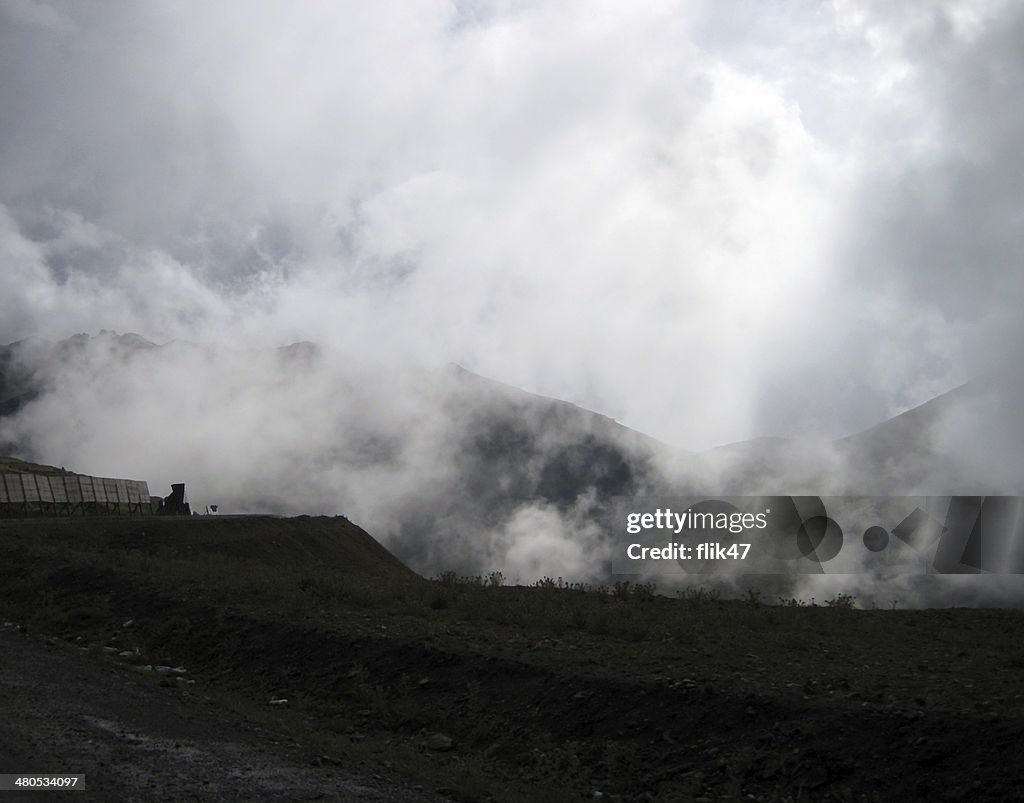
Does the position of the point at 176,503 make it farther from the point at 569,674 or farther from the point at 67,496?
the point at 569,674

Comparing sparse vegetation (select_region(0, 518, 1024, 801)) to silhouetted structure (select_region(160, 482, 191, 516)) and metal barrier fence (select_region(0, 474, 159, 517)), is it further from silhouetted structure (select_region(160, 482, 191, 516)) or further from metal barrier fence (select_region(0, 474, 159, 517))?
silhouetted structure (select_region(160, 482, 191, 516))

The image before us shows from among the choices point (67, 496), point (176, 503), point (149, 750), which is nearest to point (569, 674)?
point (149, 750)

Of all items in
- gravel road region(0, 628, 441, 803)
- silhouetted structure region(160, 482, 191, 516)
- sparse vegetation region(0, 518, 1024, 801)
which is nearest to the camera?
gravel road region(0, 628, 441, 803)

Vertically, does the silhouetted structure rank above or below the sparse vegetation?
above

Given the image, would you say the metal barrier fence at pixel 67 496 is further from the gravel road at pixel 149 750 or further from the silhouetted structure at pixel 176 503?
the gravel road at pixel 149 750

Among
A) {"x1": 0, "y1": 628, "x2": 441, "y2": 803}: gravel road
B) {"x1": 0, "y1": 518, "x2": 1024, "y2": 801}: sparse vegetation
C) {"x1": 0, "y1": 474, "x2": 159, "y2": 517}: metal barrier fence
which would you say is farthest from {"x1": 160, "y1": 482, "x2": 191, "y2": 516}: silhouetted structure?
{"x1": 0, "y1": 628, "x2": 441, "y2": 803}: gravel road

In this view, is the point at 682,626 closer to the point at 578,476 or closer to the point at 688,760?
the point at 688,760

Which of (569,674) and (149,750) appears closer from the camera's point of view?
(149,750)

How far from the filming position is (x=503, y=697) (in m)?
10.9

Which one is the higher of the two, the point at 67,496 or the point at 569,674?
the point at 67,496

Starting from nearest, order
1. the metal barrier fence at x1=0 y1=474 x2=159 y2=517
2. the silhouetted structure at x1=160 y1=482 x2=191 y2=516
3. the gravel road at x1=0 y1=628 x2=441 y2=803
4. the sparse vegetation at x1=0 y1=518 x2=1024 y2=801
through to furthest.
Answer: the gravel road at x1=0 y1=628 x2=441 y2=803 → the sparse vegetation at x1=0 y1=518 x2=1024 y2=801 → the metal barrier fence at x1=0 y1=474 x2=159 y2=517 → the silhouetted structure at x1=160 y1=482 x2=191 y2=516

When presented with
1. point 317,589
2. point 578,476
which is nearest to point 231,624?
point 317,589

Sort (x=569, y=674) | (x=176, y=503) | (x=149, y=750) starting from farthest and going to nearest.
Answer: (x=176, y=503)
(x=569, y=674)
(x=149, y=750)

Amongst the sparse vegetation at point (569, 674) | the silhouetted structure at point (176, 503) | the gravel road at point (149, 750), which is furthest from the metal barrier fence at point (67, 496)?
the gravel road at point (149, 750)
